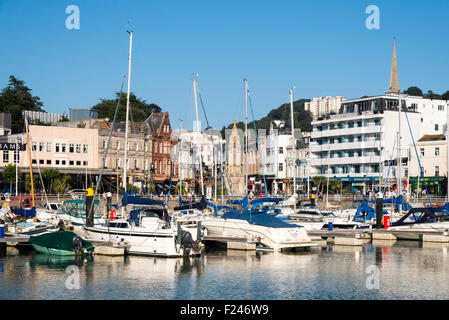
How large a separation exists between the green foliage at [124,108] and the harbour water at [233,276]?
80.0 m

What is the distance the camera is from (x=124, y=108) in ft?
404

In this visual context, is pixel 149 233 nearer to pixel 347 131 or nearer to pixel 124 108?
→ pixel 347 131

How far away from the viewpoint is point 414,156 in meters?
98.2

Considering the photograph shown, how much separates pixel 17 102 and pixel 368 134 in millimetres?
68348

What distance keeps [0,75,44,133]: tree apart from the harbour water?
7848 cm

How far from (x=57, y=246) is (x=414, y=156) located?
71.3 metres

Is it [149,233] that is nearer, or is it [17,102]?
[149,233]

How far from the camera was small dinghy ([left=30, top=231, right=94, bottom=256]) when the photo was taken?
39750 millimetres

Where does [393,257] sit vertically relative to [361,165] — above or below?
below

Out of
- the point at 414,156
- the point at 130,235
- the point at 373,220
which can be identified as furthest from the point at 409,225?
the point at 414,156

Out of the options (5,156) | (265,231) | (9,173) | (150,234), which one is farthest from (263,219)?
(5,156)

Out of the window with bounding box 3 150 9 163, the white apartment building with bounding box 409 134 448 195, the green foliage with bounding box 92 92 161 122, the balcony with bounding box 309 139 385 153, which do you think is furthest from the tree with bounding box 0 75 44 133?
the white apartment building with bounding box 409 134 448 195

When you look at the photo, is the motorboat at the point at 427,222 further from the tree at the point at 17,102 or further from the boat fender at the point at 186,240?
the tree at the point at 17,102
